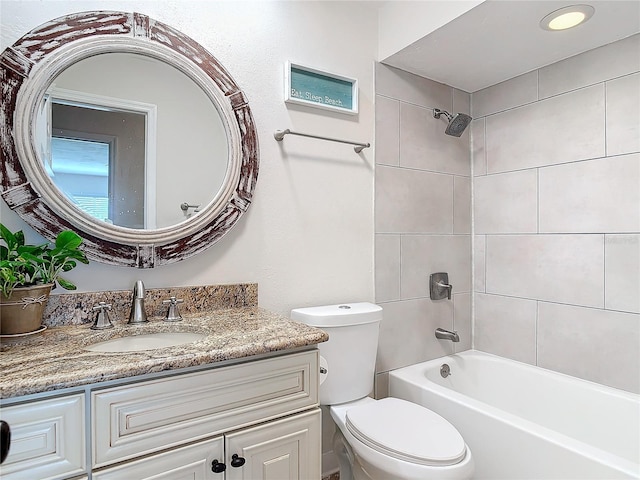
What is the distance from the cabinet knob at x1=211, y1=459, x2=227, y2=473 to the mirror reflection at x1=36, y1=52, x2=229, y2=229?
0.82 meters

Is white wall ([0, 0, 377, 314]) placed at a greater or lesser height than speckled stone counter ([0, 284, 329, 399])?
greater

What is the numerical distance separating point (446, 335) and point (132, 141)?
6.06 ft

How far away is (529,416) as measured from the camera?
77.8 inches

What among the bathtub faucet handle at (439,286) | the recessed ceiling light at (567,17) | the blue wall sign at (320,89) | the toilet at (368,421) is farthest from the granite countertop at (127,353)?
the recessed ceiling light at (567,17)

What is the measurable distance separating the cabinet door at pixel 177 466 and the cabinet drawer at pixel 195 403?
0.02 m

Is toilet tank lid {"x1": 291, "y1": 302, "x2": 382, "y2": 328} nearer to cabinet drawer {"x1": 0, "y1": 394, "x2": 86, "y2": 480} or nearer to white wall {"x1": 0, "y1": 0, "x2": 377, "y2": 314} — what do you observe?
white wall {"x1": 0, "y1": 0, "x2": 377, "y2": 314}

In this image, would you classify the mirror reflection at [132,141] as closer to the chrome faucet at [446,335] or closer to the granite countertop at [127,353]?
the granite countertop at [127,353]

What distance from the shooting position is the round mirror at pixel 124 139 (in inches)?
47.9

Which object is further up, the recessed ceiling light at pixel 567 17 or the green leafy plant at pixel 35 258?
the recessed ceiling light at pixel 567 17

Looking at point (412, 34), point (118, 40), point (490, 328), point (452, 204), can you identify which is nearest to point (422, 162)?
point (452, 204)

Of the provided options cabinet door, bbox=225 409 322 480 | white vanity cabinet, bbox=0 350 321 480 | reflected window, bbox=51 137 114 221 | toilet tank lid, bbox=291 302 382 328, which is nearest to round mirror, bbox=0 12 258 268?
reflected window, bbox=51 137 114 221

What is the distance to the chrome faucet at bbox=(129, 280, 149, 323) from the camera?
4.34ft

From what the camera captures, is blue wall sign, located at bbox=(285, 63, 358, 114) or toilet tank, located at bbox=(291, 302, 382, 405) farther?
blue wall sign, located at bbox=(285, 63, 358, 114)

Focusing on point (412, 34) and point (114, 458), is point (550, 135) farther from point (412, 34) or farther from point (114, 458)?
point (114, 458)
